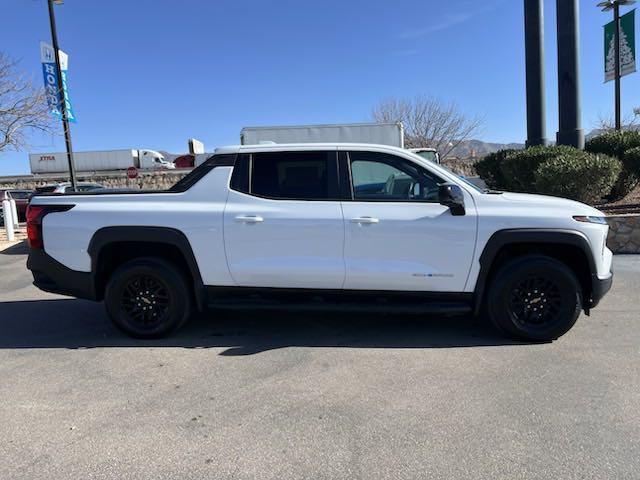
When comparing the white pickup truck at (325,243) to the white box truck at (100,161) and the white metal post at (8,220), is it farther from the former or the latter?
the white box truck at (100,161)

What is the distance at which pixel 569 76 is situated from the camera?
579 inches

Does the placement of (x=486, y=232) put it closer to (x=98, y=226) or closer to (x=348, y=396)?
(x=348, y=396)

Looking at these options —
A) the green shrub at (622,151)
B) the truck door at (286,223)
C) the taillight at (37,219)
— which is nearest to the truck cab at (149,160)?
the green shrub at (622,151)

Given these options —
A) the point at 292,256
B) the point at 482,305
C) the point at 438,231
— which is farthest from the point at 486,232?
the point at 292,256

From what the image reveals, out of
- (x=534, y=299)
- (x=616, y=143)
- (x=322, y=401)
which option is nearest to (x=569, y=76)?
(x=616, y=143)

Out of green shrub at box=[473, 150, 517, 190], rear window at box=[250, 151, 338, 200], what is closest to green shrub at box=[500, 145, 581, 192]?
green shrub at box=[473, 150, 517, 190]

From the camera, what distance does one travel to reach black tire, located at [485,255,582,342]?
14.9 feet

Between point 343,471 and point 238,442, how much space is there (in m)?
0.69

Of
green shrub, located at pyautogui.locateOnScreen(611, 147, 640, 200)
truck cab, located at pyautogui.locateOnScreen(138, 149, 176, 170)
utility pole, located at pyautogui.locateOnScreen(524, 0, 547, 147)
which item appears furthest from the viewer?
truck cab, located at pyautogui.locateOnScreen(138, 149, 176, 170)

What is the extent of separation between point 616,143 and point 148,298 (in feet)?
41.6

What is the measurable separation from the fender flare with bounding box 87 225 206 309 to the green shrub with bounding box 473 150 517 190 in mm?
11382

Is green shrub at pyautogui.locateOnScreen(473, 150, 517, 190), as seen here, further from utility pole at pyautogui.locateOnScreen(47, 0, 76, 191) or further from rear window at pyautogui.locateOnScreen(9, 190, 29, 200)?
rear window at pyautogui.locateOnScreen(9, 190, 29, 200)

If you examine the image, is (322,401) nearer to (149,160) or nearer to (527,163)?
(527,163)

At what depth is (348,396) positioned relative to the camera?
3.68m
